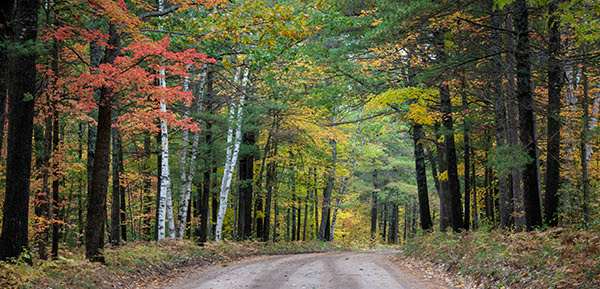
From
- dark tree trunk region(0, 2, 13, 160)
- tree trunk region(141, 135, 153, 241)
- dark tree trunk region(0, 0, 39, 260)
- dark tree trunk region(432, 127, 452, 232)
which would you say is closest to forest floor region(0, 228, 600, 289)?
dark tree trunk region(0, 0, 39, 260)

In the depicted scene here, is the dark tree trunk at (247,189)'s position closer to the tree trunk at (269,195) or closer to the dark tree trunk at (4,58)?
the tree trunk at (269,195)

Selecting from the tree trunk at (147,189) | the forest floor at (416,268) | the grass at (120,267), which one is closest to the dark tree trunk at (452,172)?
the forest floor at (416,268)

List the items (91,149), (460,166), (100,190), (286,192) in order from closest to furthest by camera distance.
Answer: (100,190)
(91,149)
(460,166)
(286,192)

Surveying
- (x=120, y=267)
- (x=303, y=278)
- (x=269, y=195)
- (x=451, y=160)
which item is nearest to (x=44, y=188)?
(x=120, y=267)

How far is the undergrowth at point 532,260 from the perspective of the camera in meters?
6.37

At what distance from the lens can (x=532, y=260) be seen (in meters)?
7.74

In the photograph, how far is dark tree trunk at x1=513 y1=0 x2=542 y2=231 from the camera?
32.3 feet

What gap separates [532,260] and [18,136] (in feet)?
33.2

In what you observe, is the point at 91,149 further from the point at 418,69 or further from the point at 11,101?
the point at 418,69

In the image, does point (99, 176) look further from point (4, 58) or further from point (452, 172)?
point (452, 172)

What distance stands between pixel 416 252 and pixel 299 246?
10240mm

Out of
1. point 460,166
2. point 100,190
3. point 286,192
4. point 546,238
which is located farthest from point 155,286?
point 460,166

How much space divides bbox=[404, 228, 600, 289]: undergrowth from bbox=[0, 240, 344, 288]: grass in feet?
26.3

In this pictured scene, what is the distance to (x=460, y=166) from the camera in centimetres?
2366
